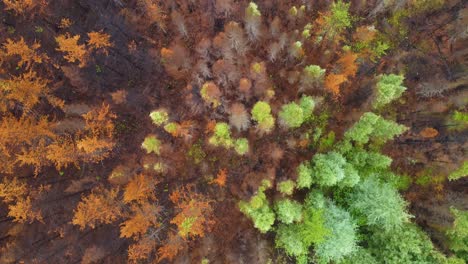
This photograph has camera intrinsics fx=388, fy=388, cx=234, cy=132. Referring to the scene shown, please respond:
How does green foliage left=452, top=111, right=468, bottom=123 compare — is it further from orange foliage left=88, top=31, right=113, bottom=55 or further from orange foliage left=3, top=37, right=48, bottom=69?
orange foliage left=3, top=37, right=48, bottom=69

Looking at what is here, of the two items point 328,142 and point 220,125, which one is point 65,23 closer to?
point 220,125

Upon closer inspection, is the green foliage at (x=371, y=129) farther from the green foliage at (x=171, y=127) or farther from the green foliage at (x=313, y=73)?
the green foliage at (x=171, y=127)

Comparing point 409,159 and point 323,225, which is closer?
point 323,225

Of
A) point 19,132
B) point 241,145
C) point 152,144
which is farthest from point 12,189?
point 241,145

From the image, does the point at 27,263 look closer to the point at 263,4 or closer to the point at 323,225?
the point at 323,225

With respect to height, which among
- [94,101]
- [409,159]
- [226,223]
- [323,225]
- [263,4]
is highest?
[263,4]

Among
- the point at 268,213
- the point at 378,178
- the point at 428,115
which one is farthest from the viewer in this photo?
the point at 428,115

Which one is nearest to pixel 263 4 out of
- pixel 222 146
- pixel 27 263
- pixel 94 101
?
pixel 222 146
